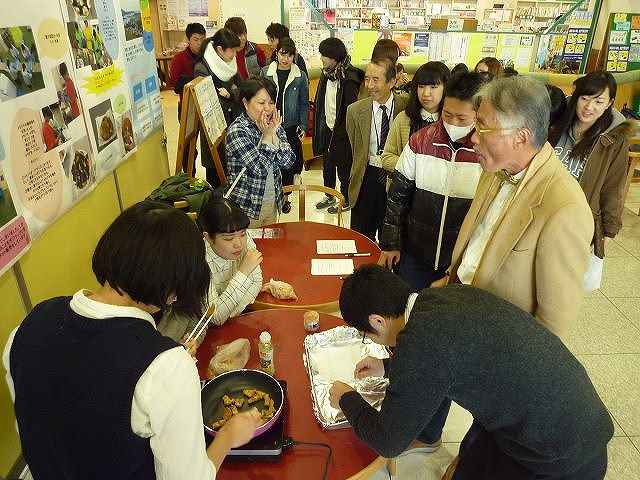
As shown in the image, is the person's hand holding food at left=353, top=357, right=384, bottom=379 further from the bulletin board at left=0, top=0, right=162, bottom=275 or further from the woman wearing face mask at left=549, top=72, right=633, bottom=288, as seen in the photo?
the woman wearing face mask at left=549, top=72, right=633, bottom=288

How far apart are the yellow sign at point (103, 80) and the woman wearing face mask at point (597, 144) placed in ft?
8.70

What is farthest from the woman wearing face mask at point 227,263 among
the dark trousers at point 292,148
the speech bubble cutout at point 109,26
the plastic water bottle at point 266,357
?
the dark trousers at point 292,148

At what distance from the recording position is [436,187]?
212cm

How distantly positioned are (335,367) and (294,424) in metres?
0.29

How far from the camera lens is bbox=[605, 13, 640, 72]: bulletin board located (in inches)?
229

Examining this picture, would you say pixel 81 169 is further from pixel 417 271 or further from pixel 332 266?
pixel 417 271

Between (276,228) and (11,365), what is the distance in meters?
1.78

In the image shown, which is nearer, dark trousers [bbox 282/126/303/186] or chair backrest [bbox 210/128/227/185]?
chair backrest [bbox 210/128/227/185]

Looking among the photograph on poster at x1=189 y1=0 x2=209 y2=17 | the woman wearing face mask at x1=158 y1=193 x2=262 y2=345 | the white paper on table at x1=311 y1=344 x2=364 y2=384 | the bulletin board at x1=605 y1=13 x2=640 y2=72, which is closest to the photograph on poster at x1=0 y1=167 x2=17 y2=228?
the woman wearing face mask at x1=158 y1=193 x2=262 y2=345

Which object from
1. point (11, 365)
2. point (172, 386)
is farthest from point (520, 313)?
point (11, 365)

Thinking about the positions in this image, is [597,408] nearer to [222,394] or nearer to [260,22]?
[222,394]

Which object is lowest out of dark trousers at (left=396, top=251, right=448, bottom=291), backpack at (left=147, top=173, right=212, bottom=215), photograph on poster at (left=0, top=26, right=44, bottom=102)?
dark trousers at (left=396, top=251, right=448, bottom=291)

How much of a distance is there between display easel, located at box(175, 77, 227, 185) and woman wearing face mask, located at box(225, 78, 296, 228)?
54cm

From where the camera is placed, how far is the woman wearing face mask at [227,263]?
1.77 meters
